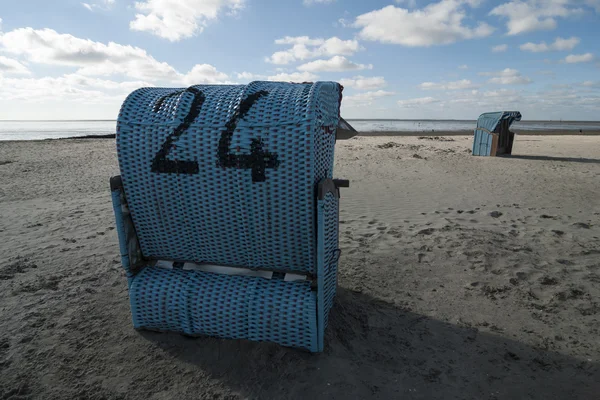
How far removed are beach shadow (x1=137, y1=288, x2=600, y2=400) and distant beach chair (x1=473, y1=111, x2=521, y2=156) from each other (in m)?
12.5

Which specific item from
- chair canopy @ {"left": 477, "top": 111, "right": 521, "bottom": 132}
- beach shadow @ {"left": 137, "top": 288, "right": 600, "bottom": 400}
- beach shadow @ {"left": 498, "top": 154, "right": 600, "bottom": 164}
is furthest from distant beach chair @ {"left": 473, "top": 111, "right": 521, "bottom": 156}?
beach shadow @ {"left": 137, "top": 288, "right": 600, "bottom": 400}

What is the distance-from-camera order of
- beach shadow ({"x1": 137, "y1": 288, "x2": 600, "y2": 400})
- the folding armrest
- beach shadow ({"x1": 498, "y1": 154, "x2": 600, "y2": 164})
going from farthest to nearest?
1. beach shadow ({"x1": 498, "y1": 154, "x2": 600, "y2": 164})
2. the folding armrest
3. beach shadow ({"x1": 137, "y1": 288, "x2": 600, "y2": 400})

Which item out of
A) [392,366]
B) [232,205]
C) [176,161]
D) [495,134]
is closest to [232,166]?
[232,205]

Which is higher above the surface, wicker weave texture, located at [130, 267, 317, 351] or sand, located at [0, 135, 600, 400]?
wicker weave texture, located at [130, 267, 317, 351]

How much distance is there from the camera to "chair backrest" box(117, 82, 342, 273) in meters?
2.61

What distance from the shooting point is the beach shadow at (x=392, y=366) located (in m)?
2.51

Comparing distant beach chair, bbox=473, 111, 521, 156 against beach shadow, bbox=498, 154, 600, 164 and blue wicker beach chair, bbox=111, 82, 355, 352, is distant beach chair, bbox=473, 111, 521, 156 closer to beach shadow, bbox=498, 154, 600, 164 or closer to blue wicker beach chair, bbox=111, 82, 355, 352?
beach shadow, bbox=498, 154, 600, 164

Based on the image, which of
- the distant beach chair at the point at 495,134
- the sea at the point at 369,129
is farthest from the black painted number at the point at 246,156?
the sea at the point at 369,129

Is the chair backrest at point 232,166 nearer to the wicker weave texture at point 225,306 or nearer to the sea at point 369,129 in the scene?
the wicker weave texture at point 225,306

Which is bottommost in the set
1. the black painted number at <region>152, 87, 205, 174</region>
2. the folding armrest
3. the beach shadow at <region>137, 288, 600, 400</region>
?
the beach shadow at <region>137, 288, 600, 400</region>

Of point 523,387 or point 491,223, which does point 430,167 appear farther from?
point 523,387

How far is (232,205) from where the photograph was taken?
2771mm

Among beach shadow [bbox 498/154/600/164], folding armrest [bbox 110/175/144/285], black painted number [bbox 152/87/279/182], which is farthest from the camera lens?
beach shadow [bbox 498/154/600/164]

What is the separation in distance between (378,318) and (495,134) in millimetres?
12540
